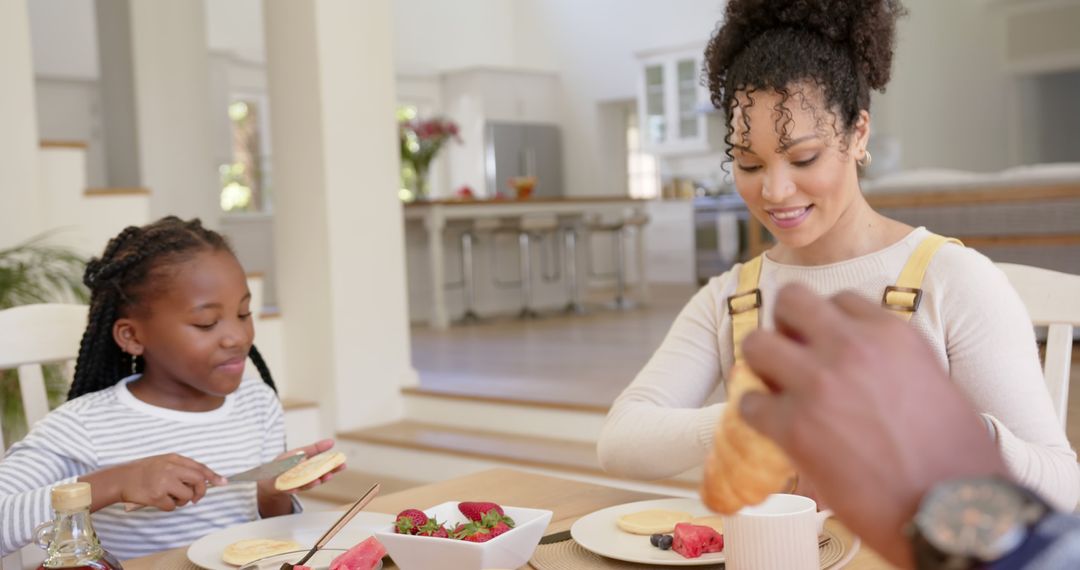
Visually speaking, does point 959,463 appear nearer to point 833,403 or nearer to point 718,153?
point 833,403

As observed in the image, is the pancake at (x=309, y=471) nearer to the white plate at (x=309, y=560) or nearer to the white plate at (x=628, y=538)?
the white plate at (x=309, y=560)

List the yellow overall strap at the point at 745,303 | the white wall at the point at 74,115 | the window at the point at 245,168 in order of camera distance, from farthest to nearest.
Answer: the window at the point at 245,168 → the white wall at the point at 74,115 → the yellow overall strap at the point at 745,303

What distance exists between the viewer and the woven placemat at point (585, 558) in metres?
0.99

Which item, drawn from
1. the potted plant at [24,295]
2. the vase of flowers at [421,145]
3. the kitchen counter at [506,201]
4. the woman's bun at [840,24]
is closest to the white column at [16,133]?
the potted plant at [24,295]

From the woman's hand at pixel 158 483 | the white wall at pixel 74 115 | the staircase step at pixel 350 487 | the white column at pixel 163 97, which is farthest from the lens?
the white wall at pixel 74 115

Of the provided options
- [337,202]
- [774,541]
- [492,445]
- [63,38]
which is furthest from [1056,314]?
[63,38]

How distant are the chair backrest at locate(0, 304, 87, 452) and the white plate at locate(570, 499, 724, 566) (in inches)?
38.5

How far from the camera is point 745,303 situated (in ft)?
4.53

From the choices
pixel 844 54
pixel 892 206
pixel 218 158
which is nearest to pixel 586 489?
pixel 844 54

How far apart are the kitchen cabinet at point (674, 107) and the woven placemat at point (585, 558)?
9641 mm

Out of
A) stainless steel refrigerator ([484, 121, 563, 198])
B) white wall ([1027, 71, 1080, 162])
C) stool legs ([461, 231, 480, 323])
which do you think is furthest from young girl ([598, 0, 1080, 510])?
white wall ([1027, 71, 1080, 162])

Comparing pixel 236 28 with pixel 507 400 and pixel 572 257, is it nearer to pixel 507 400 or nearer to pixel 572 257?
pixel 572 257

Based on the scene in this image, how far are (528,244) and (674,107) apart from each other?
11.0 feet

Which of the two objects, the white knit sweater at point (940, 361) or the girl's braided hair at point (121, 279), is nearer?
the white knit sweater at point (940, 361)
